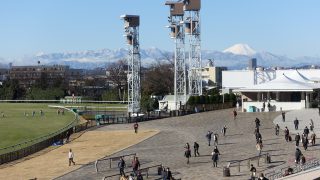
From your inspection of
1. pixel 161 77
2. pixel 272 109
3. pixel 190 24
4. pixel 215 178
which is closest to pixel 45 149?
pixel 215 178

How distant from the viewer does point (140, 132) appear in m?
48.8

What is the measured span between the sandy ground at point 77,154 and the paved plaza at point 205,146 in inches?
47.8

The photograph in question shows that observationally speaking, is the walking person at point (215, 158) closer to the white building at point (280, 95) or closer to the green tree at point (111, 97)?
the white building at point (280, 95)

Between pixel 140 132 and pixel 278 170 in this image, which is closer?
pixel 278 170

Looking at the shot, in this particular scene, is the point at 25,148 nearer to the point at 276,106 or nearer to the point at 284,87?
the point at 276,106

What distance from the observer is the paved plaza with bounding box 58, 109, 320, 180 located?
29703mm

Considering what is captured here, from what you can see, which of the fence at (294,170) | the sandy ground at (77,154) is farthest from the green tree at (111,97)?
the fence at (294,170)

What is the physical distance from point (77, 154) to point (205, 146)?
8.46 meters

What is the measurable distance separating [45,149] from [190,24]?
37.6 metres

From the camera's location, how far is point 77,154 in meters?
38.8

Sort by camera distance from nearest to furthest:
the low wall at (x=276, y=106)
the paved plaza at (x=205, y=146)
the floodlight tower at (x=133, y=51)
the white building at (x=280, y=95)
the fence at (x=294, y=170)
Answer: the fence at (x=294, y=170)
the paved plaza at (x=205, y=146)
the low wall at (x=276, y=106)
the white building at (x=280, y=95)
the floodlight tower at (x=133, y=51)

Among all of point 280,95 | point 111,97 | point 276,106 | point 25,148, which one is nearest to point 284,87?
point 280,95

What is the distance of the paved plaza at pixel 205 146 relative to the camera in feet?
97.5

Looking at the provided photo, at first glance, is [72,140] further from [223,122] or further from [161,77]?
[161,77]
